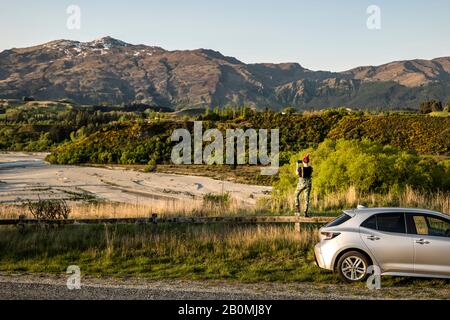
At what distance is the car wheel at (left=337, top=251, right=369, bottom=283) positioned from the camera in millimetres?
11930

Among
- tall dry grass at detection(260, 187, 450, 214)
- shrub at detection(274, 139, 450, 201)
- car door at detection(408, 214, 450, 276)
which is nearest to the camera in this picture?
car door at detection(408, 214, 450, 276)

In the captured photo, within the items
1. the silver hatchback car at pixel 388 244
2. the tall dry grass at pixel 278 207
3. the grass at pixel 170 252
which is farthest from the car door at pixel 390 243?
the tall dry grass at pixel 278 207

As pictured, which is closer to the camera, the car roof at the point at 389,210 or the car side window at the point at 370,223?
the car side window at the point at 370,223

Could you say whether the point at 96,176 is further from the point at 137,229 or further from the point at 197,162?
the point at 137,229

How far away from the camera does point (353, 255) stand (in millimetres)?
11945

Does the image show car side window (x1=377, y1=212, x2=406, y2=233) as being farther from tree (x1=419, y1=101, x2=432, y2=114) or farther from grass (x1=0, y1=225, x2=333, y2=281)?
tree (x1=419, y1=101, x2=432, y2=114)

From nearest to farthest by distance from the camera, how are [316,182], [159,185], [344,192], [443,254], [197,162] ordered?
[443,254] < [344,192] < [316,182] < [159,185] < [197,162]

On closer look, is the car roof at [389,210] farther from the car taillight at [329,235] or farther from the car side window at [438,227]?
the car taillight at [329,235]

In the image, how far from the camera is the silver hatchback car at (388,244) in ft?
37.9

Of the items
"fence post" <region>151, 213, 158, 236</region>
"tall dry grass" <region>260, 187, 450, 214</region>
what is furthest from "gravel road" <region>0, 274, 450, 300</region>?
"tall dry grass" <region>260, 187, 450, 214</region>

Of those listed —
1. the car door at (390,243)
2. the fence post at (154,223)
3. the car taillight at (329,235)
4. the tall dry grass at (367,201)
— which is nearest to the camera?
the car door at (390,243)

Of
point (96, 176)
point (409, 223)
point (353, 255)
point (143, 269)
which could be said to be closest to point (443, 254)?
point (409, 223)

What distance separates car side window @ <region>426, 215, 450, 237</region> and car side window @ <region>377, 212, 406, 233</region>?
58 cm
